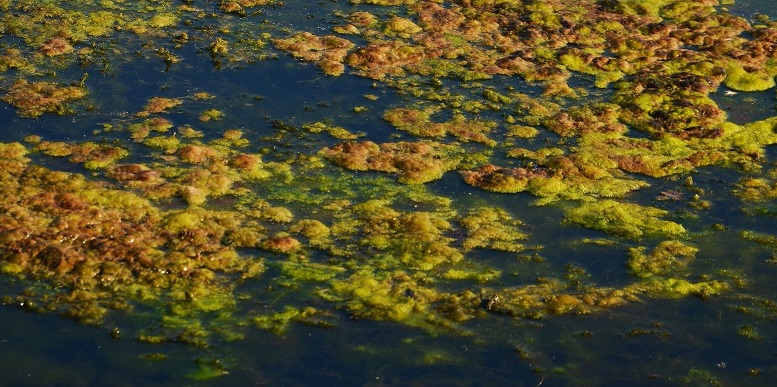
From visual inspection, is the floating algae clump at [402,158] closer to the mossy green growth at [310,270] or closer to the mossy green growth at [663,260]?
the mossy green growth at [310,270]

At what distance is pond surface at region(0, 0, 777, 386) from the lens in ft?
26.8

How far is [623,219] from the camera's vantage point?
409 inches

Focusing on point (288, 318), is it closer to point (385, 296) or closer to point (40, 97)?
point (385, 296)

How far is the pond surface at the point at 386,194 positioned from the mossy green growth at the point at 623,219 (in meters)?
0.03

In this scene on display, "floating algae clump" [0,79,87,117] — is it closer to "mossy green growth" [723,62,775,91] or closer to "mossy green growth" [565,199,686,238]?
"mossy green growth" [565,199,686,238]

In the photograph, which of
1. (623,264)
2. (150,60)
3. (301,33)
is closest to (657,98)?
(623,264)

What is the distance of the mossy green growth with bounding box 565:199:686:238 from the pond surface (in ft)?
0.11

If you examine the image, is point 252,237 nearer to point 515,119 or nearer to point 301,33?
point 515,119

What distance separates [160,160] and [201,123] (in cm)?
111

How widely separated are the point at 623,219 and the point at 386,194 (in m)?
2.75

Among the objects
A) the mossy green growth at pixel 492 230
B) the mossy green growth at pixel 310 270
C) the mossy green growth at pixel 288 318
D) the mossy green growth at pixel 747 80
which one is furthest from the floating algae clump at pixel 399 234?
the mossy green growth at pixel 747 80

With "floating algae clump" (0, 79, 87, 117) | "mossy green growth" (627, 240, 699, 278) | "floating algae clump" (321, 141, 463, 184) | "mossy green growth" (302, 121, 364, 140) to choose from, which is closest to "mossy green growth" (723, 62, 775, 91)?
"mossy green growth" (627, 240, 699, 278)

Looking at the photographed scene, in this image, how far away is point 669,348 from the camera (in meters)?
8.38

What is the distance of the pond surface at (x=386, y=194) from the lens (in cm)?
818
